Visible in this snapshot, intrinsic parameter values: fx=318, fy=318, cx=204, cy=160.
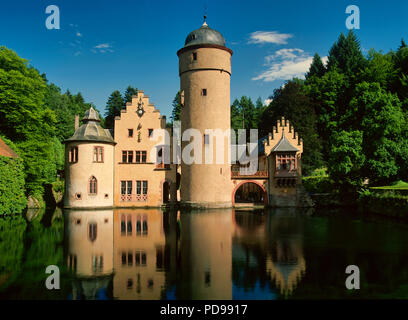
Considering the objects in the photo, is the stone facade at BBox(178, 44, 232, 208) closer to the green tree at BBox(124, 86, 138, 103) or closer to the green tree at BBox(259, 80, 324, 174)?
the green tree at BBox(259, 80, 324, 174)

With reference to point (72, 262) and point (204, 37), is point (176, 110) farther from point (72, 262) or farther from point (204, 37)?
point (72, 262)

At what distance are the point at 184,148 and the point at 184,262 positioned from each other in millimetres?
22884

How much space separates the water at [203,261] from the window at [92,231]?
0.35 feet

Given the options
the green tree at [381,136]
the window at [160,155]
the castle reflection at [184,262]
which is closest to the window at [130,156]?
the window at [160,155]

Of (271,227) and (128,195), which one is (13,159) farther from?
(271,227)

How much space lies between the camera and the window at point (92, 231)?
16.8 meters

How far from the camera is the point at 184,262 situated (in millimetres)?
11883

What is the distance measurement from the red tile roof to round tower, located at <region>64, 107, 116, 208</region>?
5.83 metres

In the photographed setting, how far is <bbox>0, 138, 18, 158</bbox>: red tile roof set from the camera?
86.9ft

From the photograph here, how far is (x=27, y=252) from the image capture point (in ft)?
44.0

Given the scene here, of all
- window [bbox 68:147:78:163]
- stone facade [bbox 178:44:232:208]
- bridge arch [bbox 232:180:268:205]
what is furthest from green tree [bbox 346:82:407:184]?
window [bbox 68:147:78:163]
